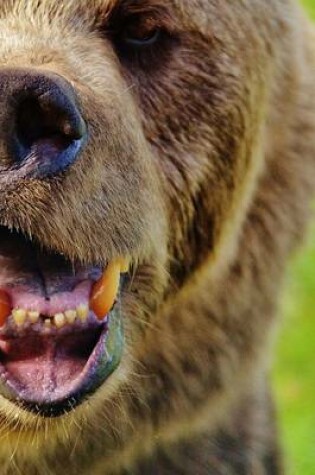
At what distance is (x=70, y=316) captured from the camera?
3.47m

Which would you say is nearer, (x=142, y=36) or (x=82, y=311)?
(x=82, y=311)

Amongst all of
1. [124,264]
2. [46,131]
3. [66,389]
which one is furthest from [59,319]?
[46,131]

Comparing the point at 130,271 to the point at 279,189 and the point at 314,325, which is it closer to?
the point at 279,189

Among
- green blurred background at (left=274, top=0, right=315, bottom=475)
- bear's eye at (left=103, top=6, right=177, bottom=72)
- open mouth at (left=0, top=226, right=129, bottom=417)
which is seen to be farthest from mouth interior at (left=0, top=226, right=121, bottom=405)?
green blurred background at (left=274, top=0, right=315, bottom=475)

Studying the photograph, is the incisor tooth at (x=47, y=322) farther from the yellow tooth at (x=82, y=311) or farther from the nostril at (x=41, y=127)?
the nostril at (x=41, y=127)

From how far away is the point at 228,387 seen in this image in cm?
439

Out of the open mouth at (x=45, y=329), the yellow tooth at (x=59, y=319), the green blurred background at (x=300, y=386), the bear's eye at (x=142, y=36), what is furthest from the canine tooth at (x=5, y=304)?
the green blurred background at (x=300, y=386)

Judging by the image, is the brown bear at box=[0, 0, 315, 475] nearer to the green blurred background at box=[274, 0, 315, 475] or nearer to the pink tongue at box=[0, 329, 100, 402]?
the pink tongue at box=[0, 329, 100, 402]

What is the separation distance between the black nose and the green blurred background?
2.35 meters

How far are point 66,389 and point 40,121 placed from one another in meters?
0.61

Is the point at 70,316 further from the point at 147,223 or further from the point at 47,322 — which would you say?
the point at 147,223

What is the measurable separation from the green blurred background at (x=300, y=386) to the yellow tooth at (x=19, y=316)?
2.13 metres

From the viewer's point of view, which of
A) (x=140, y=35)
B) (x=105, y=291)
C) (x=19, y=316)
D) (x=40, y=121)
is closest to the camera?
(x=40, y=121)

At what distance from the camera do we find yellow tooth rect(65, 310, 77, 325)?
3.46m
